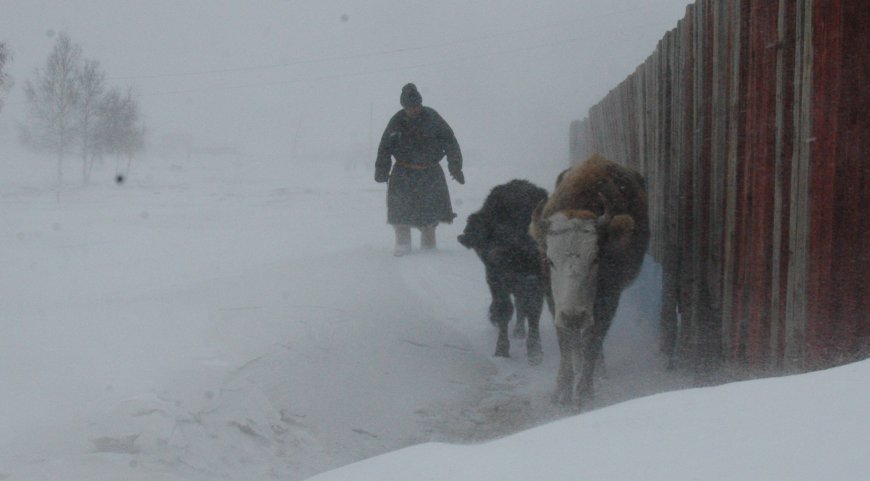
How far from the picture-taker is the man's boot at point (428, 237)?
10859 mm

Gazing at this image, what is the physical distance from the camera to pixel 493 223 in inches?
298

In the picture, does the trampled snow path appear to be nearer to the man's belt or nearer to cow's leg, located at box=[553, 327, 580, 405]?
cow's leg, located at box=[553, 327, 580, 405]

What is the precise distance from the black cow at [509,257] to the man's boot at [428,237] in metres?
3.16

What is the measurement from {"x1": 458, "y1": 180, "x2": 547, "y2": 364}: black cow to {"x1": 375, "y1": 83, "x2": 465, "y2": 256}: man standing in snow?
3007 millimetres

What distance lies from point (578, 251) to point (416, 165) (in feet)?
17.7

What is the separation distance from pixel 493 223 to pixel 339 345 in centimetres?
184

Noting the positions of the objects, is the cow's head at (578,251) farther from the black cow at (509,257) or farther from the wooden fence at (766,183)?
the black cow at (509,257)

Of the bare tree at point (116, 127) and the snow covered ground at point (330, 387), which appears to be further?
the bare tree at point (116, 127)

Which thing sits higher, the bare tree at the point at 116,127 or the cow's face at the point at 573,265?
the bare tree at the point at 116,127

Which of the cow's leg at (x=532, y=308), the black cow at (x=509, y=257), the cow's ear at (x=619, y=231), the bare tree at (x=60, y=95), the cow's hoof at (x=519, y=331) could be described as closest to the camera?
the cow's ear at (x=619, y=231)

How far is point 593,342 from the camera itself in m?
5.93

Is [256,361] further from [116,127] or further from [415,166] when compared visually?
[116,127]

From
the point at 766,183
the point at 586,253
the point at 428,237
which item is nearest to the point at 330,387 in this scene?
the point at 586,253

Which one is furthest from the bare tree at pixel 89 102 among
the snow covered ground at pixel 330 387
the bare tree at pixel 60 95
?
the snow covered ground at pixel 330 387
